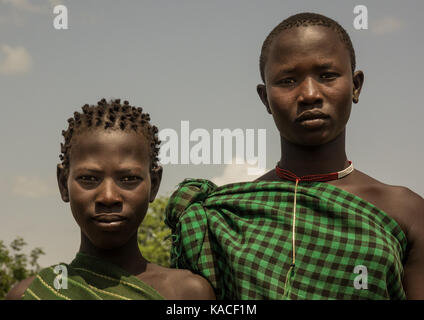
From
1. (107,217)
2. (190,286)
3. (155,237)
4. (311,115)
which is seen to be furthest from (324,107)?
(155,237)

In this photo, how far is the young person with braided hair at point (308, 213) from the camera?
3.45 m

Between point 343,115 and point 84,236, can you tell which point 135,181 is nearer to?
point 84,236

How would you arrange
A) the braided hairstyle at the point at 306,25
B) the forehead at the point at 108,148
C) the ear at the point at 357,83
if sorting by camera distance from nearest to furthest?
1. the forehead at the point at 108,148
2. the braided hairstyle at the point at 306,25
3. the ear at the point at 357,83

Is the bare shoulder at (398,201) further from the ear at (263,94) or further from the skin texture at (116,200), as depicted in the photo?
the skin texture at (116,200)

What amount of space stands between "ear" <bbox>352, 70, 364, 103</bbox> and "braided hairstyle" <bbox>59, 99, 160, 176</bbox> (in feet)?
4.68

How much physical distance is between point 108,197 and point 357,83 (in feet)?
6.44

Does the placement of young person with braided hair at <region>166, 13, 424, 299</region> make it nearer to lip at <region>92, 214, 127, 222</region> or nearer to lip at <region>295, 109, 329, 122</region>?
lip at <region>295, 109, 329, 122</region>

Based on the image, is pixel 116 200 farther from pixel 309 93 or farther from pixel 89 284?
pixel 309 93

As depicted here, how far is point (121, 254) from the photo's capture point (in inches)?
140

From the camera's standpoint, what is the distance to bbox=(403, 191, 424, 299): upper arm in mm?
3512

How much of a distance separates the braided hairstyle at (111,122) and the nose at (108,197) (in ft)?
1.24

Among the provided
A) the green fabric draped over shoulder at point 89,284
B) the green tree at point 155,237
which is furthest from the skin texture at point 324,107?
the green tree at point 155,237

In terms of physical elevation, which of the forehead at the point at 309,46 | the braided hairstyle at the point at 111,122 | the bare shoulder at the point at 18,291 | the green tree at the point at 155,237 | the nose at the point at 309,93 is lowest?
the green tree at the point at 155,237
